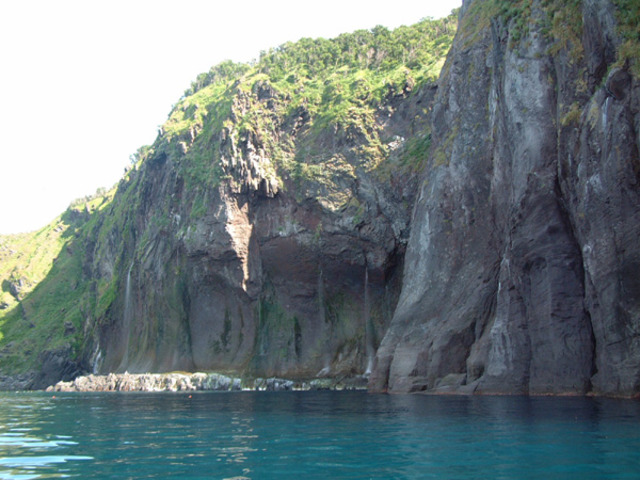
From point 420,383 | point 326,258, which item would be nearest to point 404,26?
point 326,258

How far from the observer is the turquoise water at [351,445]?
468 inches

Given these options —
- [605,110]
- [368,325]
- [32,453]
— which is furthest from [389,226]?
[32,453]

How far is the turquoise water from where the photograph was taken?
1190 centimetres

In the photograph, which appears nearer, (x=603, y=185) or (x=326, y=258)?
(x=603, y=185)

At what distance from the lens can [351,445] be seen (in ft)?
50.7

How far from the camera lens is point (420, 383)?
40719 mm

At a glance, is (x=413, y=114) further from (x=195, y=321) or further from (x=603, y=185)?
(x=603, y=185)

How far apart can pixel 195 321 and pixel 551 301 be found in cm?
5340

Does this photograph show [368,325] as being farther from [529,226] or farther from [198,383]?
[529,226]

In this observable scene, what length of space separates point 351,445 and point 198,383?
5368cm

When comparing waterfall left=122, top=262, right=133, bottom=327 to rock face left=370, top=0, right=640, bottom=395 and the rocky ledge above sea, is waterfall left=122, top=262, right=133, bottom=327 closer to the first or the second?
the rocky ledge above sea

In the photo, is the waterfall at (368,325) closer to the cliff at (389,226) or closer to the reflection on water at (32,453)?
the cliff at (389,226)

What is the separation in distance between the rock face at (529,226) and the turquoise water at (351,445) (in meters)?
5.86

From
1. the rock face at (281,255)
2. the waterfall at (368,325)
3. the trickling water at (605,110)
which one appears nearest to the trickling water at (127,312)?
the rock face at (281,255)
